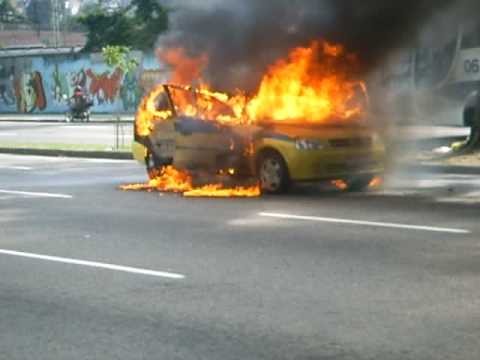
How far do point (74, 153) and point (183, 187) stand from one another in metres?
8.52

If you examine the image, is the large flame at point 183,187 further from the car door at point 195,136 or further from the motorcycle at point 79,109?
the motorcycle at point 79,109

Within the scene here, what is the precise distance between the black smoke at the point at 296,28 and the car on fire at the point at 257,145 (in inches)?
25.0

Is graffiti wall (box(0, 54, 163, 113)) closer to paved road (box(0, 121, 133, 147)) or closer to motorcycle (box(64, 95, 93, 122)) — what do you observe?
motorcycle (box(64, 95, 93, 122))

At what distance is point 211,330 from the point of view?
6613mm

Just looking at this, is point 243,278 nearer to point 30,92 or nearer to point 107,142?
point 107,142

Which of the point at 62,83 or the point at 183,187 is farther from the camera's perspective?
the point at 62,83

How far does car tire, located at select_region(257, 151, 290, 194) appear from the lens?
45.7ft

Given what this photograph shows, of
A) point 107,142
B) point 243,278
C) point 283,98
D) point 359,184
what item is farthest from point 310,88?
point 107,142

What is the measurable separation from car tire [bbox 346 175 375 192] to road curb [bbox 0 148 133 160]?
318 inches

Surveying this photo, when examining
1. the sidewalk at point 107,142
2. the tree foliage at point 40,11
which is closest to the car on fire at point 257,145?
the sidewalk at point 107,142

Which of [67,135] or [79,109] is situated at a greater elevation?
[79,109]

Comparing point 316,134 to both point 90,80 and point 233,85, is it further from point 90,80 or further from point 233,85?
point 90,80

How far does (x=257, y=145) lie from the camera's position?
46.4 feet

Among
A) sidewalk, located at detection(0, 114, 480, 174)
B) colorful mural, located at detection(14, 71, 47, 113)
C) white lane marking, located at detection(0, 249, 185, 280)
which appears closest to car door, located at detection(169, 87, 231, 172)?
sidewalk, located at detection(0, 114, 480, 174)
